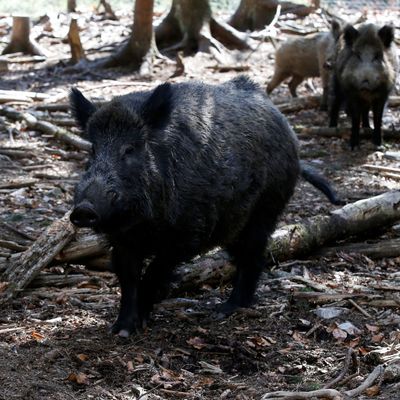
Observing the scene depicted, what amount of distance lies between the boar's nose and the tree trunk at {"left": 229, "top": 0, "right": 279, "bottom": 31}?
13.2m

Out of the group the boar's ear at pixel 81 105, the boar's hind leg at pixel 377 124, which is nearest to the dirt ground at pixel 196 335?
the boar's ear at pixel 81 105

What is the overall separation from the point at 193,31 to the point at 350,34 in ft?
→ 17.1

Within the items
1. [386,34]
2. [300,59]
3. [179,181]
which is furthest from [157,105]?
[300,59]

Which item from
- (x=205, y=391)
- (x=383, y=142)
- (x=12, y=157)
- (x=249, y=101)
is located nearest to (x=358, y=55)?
(x=383, y=142)

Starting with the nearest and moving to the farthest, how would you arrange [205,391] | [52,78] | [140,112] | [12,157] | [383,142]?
[205,391], [140,112], [12,157], [383,142], [52,78]

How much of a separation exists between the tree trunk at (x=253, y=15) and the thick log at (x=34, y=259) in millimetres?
11973

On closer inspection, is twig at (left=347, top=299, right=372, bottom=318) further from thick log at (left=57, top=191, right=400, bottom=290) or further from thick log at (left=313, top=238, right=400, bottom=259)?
thick log at (left=313, top=238, right=400, bottom=259)

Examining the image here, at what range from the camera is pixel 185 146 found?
4723 mm

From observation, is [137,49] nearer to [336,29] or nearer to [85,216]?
[336,29]

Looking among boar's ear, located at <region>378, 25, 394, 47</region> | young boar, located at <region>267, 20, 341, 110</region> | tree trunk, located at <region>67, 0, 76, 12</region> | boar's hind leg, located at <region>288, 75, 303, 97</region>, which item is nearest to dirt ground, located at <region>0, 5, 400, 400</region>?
boar's ear, located at <region>378, 25, 394, 47</region>

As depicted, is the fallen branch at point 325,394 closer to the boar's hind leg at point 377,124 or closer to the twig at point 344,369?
the twig at point 344,369

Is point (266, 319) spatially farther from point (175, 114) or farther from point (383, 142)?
point (383, 142)

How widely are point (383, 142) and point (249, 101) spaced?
548cm

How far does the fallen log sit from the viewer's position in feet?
17.6
